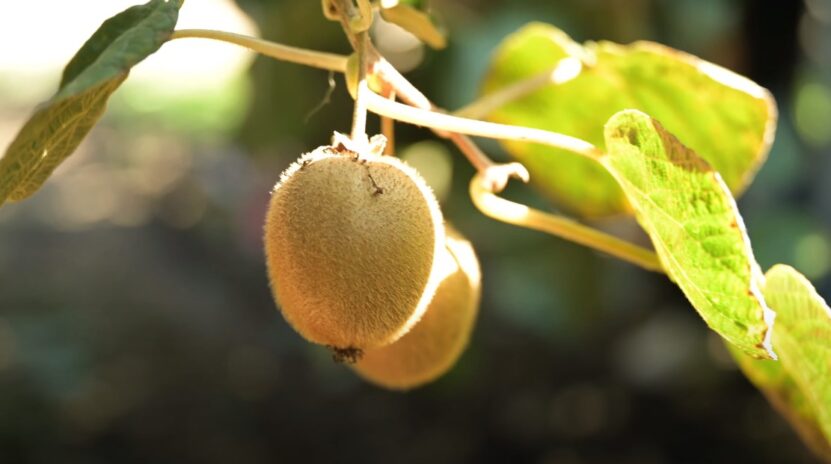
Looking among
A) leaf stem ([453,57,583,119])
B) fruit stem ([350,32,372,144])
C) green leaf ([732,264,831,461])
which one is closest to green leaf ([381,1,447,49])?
leaf stem ([453,57,583,119])

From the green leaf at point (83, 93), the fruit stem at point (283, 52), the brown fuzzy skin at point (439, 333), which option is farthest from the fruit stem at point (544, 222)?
the green leaf at point (83, 93)

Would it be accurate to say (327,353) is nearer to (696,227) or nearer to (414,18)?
(414,18)

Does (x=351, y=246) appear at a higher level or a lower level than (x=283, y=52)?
lower

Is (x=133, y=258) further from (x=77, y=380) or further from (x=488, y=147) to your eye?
(x=488, y=147)

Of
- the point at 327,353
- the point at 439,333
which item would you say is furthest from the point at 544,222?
the point at 327,353

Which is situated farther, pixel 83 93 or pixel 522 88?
pixel 522 88
